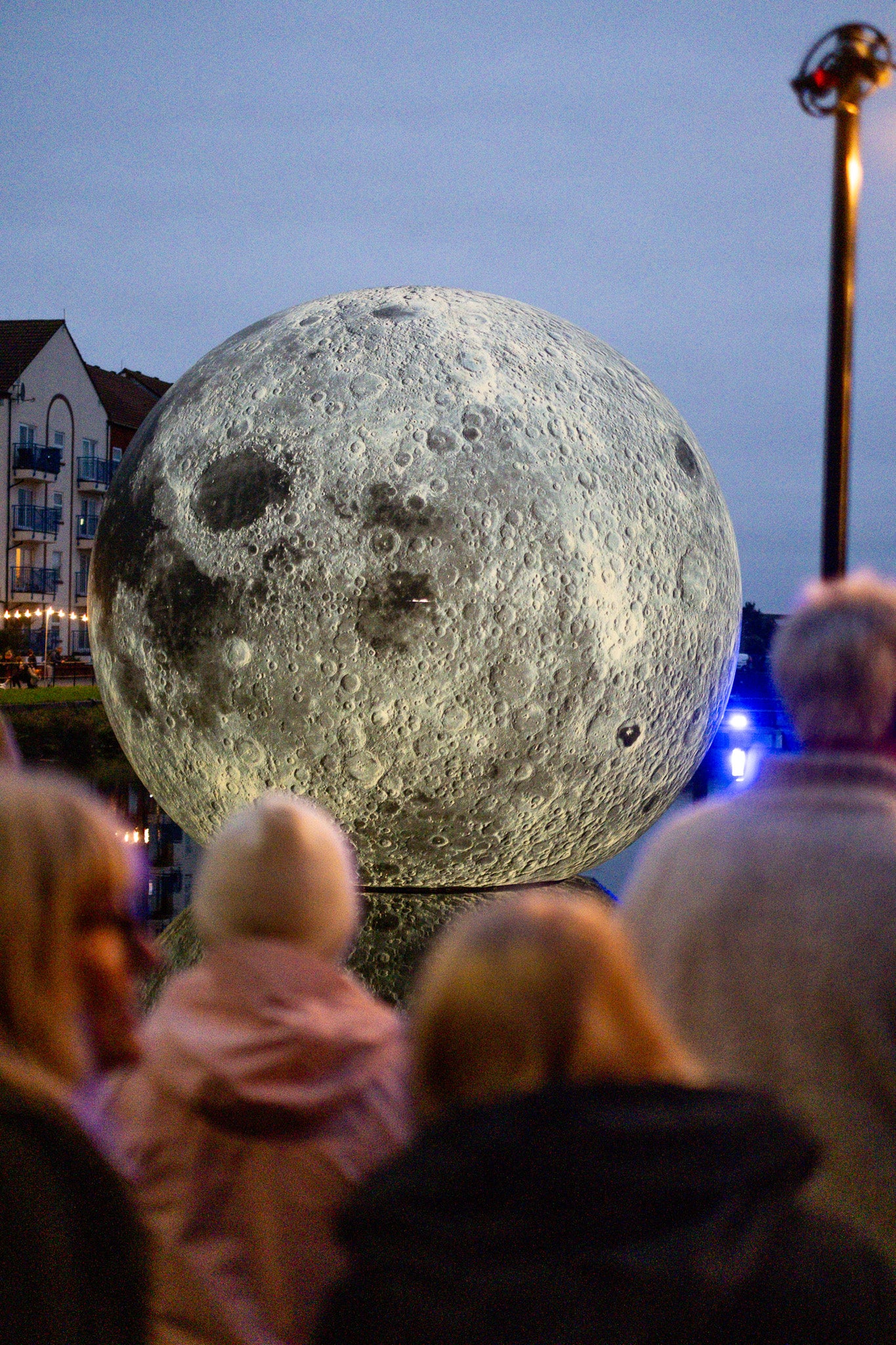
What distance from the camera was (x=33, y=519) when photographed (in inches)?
1816

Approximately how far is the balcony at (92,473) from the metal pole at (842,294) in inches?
1759

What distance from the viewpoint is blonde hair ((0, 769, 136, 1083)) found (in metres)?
2.31

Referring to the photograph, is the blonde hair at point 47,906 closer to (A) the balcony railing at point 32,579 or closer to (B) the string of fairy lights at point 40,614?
(B) the string of fairy lights at point 40,614

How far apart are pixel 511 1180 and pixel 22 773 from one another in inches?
50.9

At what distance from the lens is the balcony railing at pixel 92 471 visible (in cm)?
4925

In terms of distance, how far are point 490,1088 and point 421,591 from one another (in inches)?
224

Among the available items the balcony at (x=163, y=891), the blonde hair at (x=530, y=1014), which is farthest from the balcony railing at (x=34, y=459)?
the blonde hair at (x=530, y=1014)

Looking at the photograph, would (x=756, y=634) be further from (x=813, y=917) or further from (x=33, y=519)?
(x=33, y=519)

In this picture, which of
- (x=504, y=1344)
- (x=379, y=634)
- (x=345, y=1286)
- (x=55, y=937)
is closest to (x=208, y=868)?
(x=55, y=937)

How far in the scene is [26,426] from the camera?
1826 inches

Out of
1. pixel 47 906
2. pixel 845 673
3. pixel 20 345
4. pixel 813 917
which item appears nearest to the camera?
Answer: pixel 47 906

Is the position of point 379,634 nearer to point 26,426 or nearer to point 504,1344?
point 504,1344

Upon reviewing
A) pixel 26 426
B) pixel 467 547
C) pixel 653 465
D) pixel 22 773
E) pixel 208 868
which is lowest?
pixel 208 868

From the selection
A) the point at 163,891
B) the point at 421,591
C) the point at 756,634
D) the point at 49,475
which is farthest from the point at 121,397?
the point at 421,591
